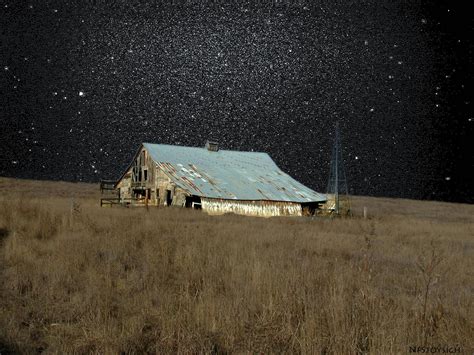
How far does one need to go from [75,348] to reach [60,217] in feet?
31.8

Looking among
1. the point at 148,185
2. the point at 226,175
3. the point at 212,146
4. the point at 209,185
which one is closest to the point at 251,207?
the point at 209,185

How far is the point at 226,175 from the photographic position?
34.8 metres

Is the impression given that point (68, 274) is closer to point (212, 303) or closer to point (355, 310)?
point (212, 303)

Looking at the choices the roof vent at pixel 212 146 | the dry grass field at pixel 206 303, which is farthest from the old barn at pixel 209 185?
the dry grass field at pixel 206 303

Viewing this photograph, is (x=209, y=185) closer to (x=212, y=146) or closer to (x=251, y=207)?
(x=251, y=207)

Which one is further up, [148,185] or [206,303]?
[148,185]

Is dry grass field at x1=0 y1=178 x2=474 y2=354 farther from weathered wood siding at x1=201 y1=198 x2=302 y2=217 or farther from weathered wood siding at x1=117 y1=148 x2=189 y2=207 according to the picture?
weathered wood siding at x1=117 y1=148 x2=189 y2=207

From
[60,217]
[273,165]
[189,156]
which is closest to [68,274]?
[60,217]

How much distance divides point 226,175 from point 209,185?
3.67 metres

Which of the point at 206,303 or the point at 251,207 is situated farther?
the point at 251,207

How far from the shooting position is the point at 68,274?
628 cm

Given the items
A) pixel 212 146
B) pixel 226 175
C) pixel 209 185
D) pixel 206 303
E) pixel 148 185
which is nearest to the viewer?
pixel 206 303

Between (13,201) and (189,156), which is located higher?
(189,156)

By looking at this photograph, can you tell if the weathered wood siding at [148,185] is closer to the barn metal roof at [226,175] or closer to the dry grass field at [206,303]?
the barn metal roof at [226,175]
